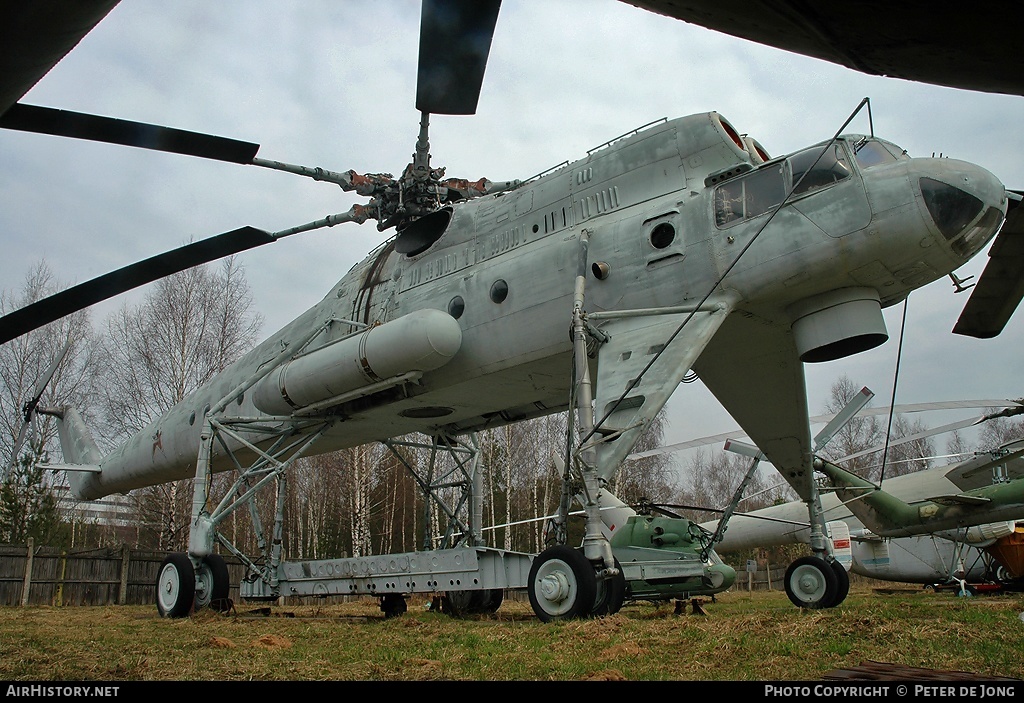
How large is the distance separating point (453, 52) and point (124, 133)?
1337mm

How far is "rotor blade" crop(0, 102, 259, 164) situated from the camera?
258 centimetres

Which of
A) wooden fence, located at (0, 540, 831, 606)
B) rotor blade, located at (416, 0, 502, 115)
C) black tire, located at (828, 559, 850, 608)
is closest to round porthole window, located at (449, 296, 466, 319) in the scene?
black tire, located at (828, 559, 850, 608)

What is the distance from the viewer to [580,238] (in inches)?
367

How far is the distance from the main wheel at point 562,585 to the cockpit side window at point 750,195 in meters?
3.98

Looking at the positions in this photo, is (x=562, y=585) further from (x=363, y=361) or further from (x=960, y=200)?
(x=960, y=200)

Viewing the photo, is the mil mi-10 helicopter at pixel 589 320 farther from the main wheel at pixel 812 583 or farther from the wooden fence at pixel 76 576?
the wooden fence at pixel 76 576

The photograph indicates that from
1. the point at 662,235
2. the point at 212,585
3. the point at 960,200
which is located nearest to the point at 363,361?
the point at 662,235

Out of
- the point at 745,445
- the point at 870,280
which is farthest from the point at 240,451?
the point at 870,280

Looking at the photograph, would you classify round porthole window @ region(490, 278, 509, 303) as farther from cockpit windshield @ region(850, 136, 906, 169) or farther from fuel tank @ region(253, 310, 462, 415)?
cockpit windshield @ region(850, 136, 906, 169)

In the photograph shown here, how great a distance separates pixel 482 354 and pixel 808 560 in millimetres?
5164

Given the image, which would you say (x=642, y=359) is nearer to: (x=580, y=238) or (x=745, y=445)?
(x=580, y=238)

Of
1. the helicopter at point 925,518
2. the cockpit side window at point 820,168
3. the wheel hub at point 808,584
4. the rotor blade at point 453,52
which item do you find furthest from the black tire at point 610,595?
the rotor blade at point 453,52

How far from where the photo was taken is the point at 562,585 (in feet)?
24.3

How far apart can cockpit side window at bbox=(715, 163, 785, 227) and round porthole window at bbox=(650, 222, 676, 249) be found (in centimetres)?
55
